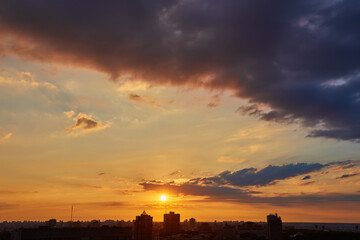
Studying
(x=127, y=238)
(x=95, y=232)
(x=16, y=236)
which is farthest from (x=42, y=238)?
(x=127, y=238)

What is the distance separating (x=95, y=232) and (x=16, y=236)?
27772 millimetres

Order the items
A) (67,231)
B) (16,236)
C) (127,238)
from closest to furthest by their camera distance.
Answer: (16,236) < (67,231) < (127,238)

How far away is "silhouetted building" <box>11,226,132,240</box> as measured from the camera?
11922 cm

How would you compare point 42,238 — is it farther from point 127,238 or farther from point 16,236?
point 127,238

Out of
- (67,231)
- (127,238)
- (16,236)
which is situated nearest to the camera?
(16,236)

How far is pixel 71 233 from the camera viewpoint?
126062mm

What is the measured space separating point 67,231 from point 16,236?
56.3 feet

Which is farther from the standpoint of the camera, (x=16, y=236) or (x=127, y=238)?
(x=127, y=238)

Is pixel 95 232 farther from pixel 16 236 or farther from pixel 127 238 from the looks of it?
pixel 16 236

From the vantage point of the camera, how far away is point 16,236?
117500 mm

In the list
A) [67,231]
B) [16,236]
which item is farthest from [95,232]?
[16,236]

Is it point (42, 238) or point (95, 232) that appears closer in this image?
point (42, 238)

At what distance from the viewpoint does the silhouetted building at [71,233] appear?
11922 cm

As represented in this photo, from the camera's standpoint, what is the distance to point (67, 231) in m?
126
